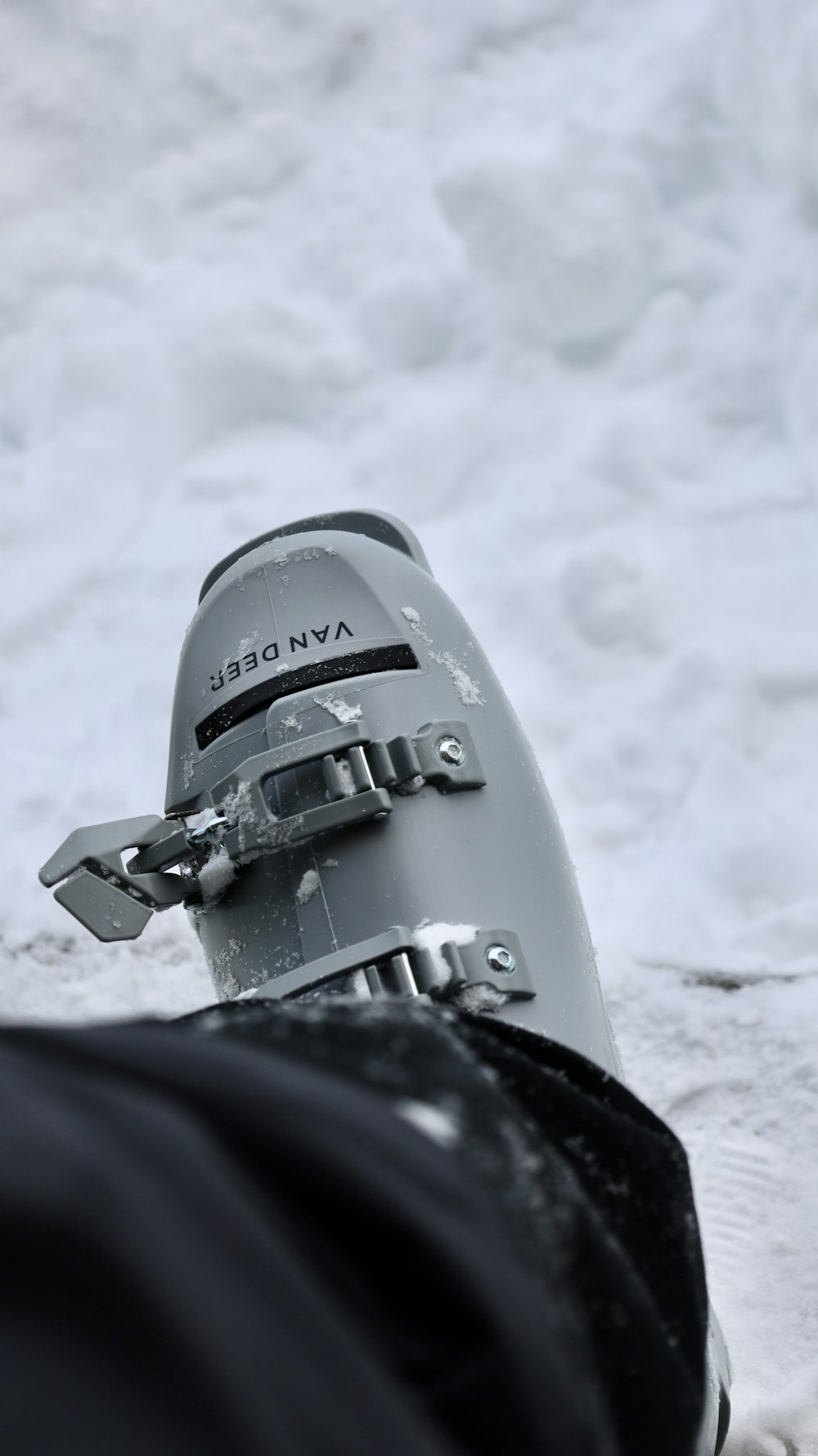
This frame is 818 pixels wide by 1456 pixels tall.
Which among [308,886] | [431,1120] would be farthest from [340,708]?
[431,1120]

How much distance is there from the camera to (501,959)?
100 cm

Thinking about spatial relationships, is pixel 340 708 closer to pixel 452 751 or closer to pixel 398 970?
pixel 452 751

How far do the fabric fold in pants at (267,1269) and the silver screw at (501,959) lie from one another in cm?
56

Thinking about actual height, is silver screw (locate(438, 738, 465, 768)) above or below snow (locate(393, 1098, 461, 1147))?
Result: above

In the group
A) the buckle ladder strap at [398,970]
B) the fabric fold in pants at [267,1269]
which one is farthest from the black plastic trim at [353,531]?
the fabric fold in pants at [267,1269]

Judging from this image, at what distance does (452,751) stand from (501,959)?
0.22 meters

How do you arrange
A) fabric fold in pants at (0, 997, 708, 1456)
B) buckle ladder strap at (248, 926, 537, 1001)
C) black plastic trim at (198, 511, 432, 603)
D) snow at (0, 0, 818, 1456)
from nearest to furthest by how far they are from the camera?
fabric fold in pants at (0, 997, 708, 1456) → buckle ladder strap at (248, 926, 537, 1001) → black plastic trim at (198, 511, 432, 603) → snow at (0, 0, 818, 1456)

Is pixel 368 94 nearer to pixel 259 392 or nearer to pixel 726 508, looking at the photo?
pixel 259 392

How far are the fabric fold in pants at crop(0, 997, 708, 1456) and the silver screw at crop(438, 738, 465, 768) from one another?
0.66m

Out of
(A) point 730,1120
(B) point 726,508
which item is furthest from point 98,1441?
(B) point 726,508

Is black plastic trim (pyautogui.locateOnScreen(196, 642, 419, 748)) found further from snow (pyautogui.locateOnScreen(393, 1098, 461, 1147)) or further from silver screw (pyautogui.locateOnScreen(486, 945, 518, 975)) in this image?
snow (pyautogui.locateOnScreen(393, 1098, 461, 1147))

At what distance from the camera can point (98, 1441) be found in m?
0.36

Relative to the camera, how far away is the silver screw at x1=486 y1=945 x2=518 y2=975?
0.99 metres

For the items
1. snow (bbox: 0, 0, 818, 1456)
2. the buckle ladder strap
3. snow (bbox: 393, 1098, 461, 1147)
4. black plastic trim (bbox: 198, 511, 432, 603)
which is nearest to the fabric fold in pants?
snow (bbox: 393, 1098, 461, 1147)
